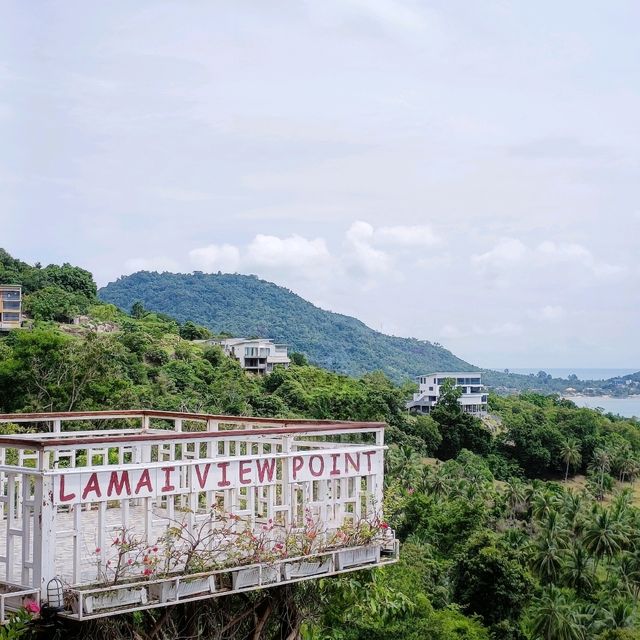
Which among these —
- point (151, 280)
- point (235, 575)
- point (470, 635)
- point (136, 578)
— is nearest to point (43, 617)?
point (136, 578)

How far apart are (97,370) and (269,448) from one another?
2655cm

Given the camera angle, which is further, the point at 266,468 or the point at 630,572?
the point at 630,572

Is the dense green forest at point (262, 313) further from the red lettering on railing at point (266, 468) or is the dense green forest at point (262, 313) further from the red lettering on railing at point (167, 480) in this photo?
the red lettering on railing at point (167, 480)

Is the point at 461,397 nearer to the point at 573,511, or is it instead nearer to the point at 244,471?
the point at 573,511

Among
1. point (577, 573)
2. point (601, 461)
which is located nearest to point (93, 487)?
point (577, 573)

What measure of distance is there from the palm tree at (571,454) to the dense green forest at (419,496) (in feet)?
0.57

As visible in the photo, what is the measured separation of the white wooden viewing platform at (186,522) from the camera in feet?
21.8

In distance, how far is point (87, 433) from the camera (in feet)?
33.8

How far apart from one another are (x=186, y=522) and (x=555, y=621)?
1155 inches

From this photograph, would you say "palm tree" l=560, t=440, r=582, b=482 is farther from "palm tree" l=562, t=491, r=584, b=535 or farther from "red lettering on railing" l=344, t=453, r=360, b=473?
"red lettering on railing" l=344, t=453, r=360, b=473

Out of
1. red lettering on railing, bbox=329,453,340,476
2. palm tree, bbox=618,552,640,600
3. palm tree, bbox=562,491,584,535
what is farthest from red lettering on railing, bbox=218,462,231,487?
palm tree, bbox=562,491,584,535

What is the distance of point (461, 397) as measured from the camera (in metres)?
89.7

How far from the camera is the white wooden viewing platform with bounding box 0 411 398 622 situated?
6.64 meters

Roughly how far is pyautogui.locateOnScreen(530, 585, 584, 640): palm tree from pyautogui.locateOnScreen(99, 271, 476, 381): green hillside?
433 feet
